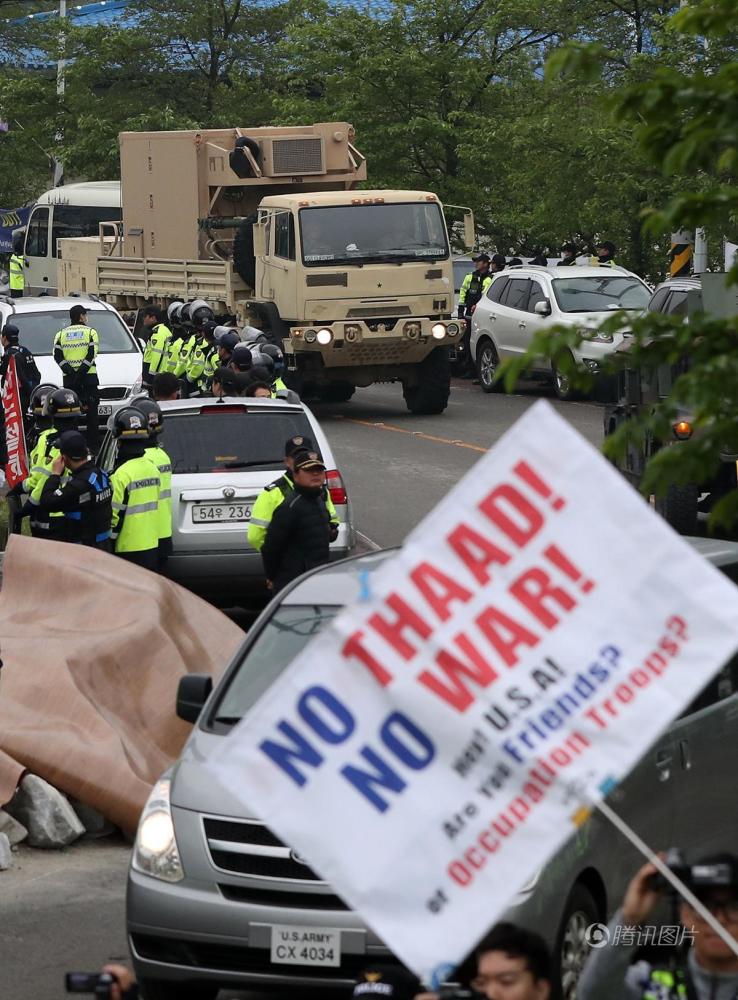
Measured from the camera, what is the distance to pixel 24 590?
10.5 m

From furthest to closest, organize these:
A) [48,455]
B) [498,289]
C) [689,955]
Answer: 1. [498,289]
2. [48,455]
3. [689,955]

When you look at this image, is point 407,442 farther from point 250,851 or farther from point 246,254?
point 250,851

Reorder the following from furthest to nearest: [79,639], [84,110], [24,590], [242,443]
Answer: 1. [84,110]
2. [242,443]
3. [24,590]
4. [79,639]

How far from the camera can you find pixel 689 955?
183 inches

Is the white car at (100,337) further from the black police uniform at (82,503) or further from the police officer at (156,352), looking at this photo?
the black police uniform at (82,503)

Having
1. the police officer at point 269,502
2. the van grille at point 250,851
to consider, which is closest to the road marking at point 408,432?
the police officer at point 269,502

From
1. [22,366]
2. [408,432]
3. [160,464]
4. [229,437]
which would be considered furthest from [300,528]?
[408,432]

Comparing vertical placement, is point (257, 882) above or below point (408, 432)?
above

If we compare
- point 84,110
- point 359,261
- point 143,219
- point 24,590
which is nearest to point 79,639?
point 24,590

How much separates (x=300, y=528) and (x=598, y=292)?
14.6m

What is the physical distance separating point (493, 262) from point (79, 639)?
66.0 feet

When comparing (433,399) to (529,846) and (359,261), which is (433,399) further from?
(529,846)

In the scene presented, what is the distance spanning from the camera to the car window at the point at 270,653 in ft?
24.0

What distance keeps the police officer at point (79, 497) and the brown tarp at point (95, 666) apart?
1001 millimetres
